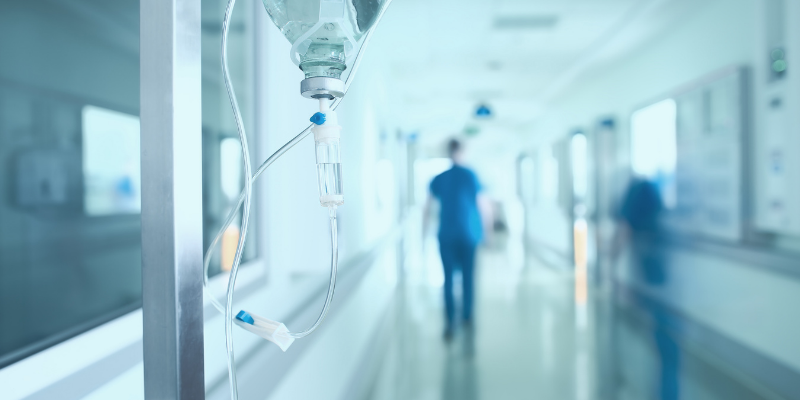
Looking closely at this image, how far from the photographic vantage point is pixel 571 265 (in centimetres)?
639

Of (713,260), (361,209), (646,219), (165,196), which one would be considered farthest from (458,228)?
(165,196)

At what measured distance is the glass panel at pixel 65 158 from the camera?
3264 mm

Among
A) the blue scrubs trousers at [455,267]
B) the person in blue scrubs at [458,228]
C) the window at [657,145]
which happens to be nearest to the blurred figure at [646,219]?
the window at [657,145]

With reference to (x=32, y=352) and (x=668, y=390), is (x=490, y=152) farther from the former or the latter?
(x=32, y=352)

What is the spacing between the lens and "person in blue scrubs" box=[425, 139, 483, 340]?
3.34 m

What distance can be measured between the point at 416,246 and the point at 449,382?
6702 mm

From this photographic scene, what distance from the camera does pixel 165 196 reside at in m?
0.45

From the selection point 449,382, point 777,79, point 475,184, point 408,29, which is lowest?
point 449,382

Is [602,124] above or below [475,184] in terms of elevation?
above

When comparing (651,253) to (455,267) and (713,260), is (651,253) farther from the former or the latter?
(455,267)

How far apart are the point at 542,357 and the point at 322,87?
272 centimetres

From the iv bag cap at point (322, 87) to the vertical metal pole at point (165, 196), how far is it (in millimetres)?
161

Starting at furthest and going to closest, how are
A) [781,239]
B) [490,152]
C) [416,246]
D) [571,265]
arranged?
[490,152]
[416,246]
[571,265]
[781,239]

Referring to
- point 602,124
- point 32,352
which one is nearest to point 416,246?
point 602,124
